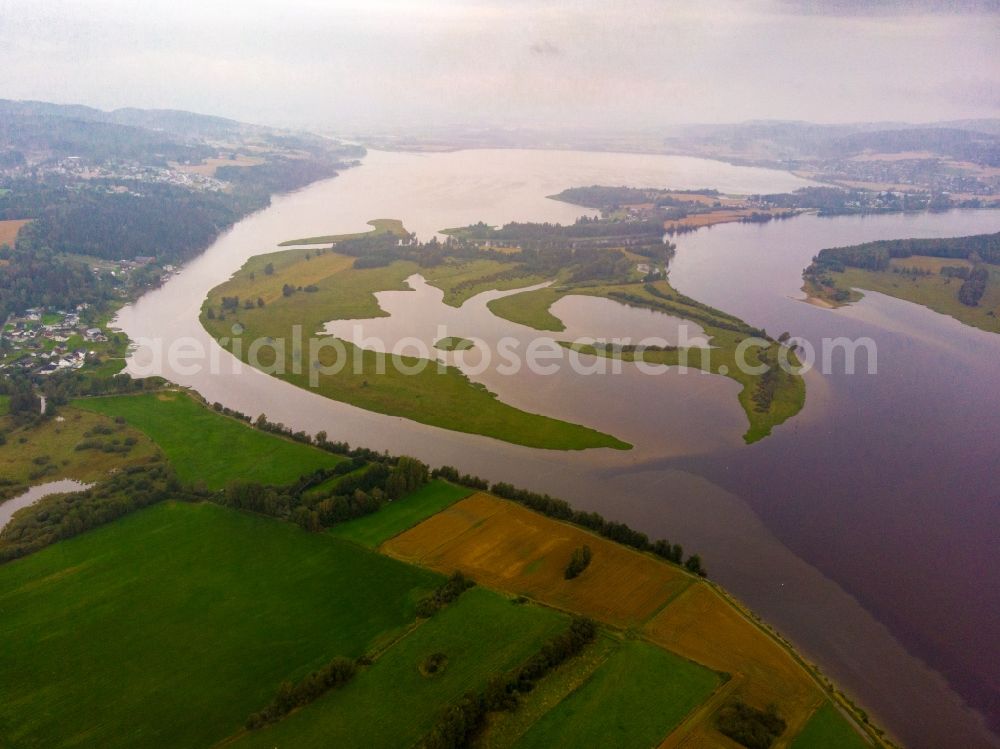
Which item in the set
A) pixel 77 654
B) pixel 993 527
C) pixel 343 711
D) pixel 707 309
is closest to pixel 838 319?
pixel 707 309

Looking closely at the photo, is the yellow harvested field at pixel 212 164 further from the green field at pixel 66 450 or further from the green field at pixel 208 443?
the green field at pixel 66 450

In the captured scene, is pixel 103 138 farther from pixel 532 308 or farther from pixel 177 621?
pixel 177 621

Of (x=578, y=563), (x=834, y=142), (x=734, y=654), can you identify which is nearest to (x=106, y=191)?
(x=578, y=563)

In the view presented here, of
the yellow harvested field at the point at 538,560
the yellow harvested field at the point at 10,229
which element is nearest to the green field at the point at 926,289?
the yellow harvested field at the point at 538,560

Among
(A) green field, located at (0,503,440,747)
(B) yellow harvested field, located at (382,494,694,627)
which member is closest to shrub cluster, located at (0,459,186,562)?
(A) green field, located at (0,503,440,747)

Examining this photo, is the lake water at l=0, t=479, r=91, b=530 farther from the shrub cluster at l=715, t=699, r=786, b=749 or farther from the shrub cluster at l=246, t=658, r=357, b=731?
the shrub cluster at l=715, t=699, r=786, b=749

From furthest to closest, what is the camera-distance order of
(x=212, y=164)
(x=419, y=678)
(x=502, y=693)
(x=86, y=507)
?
(x=212, y=164) < (x=86, y=507) < (x=419, y=678) < (x=502, y=693)
